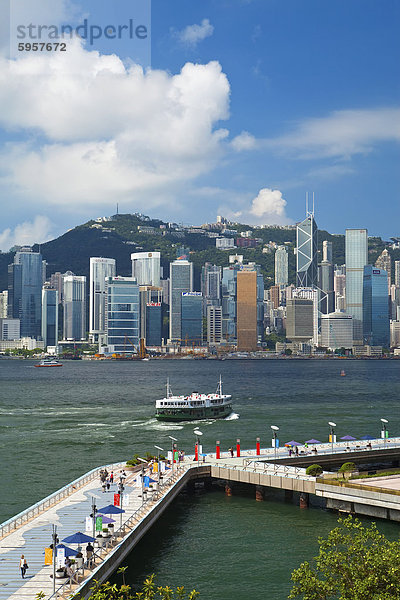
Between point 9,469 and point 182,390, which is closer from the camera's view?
point 9,469

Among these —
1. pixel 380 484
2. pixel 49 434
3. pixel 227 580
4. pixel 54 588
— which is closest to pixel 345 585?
pixel 54 588

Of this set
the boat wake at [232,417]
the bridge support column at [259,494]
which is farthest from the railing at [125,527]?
the boat wake at [232,417]

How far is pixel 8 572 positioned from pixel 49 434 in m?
64.6

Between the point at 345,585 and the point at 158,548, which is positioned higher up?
the point at 345,585

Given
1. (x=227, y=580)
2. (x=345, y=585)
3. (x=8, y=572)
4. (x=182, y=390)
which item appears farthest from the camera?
(x=182, y=390)

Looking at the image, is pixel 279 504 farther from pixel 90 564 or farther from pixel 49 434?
pixel 49 434

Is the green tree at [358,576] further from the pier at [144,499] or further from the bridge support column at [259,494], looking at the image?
the bridge support column at [259,494]

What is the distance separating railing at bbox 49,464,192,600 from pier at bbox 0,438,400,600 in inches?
1.8

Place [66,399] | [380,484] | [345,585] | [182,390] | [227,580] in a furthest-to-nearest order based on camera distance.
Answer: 1. [182,390]
2. [66,399]
3. [380,484]
4. [227,580]
5. [345,585]

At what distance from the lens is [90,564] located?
35.1 metres

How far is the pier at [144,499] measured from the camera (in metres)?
34.4

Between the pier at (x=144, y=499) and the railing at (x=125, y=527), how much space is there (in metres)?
0.05

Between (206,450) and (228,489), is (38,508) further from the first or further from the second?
(206,450)

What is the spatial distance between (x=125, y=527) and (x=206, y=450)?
3978 centimetres
